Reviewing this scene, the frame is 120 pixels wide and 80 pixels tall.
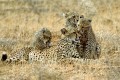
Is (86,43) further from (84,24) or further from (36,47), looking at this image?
(36,47)

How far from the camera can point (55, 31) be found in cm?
1958

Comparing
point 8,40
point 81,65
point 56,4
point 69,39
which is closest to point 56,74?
point 81,65

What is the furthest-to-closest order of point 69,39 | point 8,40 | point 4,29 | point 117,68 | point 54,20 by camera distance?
point 54,20
point 4,29
point 8,40
point 69,39
point 117,68

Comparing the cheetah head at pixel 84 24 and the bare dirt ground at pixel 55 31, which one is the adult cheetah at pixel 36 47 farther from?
the cheetah head at pixel 84 24

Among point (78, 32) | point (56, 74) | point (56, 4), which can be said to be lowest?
point (56, 74)

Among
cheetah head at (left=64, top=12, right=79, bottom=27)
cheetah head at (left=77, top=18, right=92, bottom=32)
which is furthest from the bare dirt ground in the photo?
cheetah head at (left=64, top=12, right=79, bottom=27)

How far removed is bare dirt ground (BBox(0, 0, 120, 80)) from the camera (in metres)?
12.5

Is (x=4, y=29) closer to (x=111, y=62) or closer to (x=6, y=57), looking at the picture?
(x=6, y=57)

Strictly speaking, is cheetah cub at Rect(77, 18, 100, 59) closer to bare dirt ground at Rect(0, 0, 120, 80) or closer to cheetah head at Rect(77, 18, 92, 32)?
cheetah head at Rect(77, 18, 92, 32)

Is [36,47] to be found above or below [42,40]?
below

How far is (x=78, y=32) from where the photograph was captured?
14.6 m

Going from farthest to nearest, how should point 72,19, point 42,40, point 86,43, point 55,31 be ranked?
point 55,31
point 42,40
point 72,19
point 86,43

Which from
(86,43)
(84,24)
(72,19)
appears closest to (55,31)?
(72,19)

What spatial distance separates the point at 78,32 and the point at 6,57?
75.0 inches
